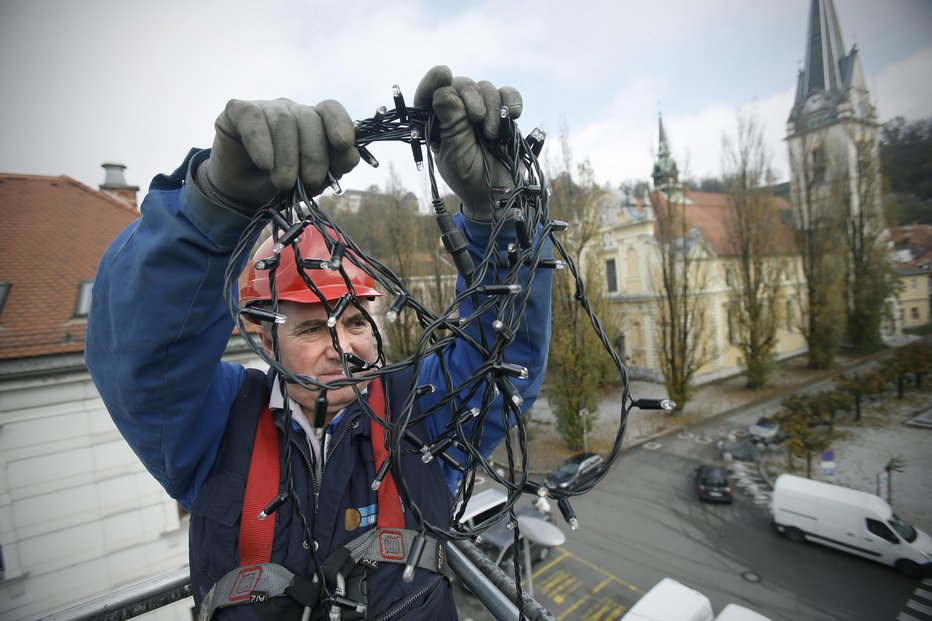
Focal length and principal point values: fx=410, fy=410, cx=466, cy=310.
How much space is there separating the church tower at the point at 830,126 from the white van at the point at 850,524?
38.4ft

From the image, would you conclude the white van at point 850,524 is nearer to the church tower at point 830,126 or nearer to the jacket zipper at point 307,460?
the jacket zipper at point 307,460

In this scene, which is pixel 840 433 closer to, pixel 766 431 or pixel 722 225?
pixel 766 431

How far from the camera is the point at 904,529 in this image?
745cm

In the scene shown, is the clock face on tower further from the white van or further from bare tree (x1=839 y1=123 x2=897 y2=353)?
the white van

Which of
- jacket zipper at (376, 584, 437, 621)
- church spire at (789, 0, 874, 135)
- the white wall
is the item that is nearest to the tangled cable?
jacket zipper at (376, 584, 437, 621)

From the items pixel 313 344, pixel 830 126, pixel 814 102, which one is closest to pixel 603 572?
pixel 313 344

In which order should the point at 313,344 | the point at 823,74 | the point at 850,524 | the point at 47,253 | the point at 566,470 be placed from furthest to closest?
1. the point at 823,74
2. the point at 566,470
3. the point at 850,524
4. the point at 47,253
5. the point at 313,344

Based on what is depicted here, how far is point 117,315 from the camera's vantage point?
3.22 feet

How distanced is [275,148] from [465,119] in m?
0.45

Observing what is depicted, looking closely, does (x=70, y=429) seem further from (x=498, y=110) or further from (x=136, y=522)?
(x=498, y=110)

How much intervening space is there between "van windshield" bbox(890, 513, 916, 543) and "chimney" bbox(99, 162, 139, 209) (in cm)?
1717

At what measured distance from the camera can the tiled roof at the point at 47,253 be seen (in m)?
5.49

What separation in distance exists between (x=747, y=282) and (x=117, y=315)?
21.9 m

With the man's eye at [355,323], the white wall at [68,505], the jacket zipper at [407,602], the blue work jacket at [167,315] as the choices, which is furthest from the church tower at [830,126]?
the white wall at [68,505]
